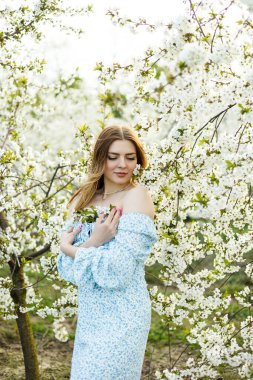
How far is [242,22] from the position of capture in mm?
2666

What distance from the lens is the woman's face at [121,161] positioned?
2.93 meters

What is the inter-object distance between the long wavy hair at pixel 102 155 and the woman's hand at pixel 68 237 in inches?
5.1

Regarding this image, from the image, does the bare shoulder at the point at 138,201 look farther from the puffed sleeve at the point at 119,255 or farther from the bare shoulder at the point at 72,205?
Answer: the bare shoulder at the point at 72,205

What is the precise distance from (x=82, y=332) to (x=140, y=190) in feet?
2.55

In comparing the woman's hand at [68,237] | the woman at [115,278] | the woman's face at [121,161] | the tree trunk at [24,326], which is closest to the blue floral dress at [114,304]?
the woman at [115,278]

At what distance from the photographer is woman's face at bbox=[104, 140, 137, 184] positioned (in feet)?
9.62

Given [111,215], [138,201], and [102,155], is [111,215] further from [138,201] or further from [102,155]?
[102,155]

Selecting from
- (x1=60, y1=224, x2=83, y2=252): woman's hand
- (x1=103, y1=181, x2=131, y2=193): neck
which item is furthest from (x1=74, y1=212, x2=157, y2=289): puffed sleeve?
(x1=103, y1=181, x2=131, y2=193): neck

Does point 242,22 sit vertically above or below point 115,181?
above

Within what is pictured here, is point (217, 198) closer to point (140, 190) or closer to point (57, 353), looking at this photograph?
point (140, 190)

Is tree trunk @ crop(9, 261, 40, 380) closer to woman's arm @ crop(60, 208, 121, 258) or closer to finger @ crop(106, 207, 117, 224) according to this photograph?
woman's arm @ crop(60, 208, 121, 258)

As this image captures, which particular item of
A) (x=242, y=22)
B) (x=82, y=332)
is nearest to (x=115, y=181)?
(x=82, y=332)

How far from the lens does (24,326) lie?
171 inches

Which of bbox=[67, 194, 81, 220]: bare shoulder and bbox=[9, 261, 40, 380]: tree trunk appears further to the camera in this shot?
bbox=[9, 261, 40, 380]: tree trunk
